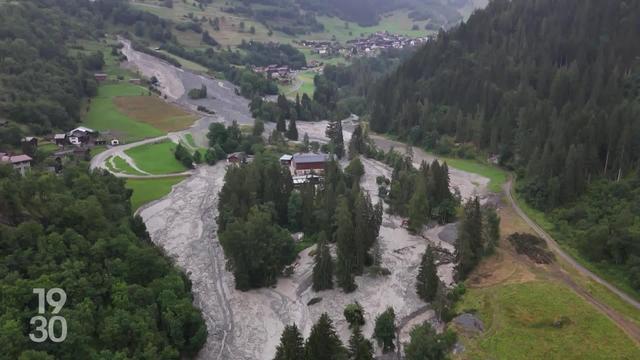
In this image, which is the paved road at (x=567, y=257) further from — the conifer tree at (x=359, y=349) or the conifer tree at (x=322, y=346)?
the conifer tree at (x=322, y=346)

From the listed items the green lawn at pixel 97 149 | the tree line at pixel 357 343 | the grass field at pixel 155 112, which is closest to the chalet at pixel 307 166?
the green lawn at pixel 97 149

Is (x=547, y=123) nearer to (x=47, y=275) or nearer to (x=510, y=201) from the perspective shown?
(x=510, y=201)

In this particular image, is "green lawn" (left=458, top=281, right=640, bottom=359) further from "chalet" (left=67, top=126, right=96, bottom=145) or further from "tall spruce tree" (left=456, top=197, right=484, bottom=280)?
"chalet" (left=67, top=126, right=96, bottom=145)

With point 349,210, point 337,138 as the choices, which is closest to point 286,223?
point 349,210

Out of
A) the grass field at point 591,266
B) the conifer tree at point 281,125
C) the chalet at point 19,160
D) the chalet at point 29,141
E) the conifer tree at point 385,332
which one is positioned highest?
the conifer tree at point 281,125

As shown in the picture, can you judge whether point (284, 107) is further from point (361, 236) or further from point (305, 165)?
point (361, 236)

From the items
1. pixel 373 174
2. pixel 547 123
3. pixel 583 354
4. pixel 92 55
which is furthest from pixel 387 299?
pixel 92 55

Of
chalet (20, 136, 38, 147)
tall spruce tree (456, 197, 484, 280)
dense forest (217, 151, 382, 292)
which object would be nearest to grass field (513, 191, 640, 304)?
tall spruce tree (456, 197, 484, 280)
